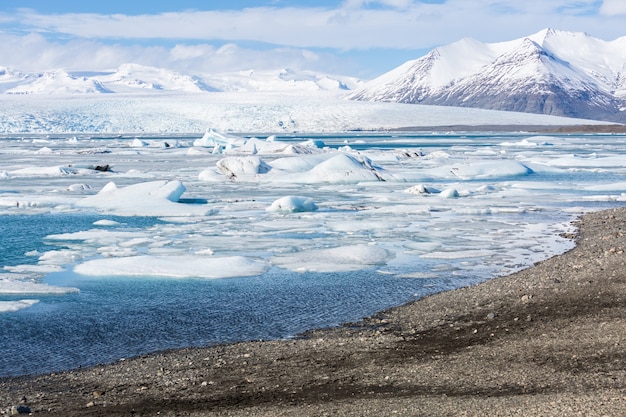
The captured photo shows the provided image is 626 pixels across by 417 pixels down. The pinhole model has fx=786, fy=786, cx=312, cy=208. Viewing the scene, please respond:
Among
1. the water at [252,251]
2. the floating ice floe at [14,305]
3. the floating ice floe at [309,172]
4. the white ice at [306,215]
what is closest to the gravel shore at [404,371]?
the water at [252,251]

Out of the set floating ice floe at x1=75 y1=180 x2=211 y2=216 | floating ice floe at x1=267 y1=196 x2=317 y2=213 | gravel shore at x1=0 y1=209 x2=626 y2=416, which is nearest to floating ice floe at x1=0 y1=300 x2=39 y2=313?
gravel shore at x1=0 y1=209 x2=626 y2=416

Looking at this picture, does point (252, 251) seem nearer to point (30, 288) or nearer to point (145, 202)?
point (30, 288)

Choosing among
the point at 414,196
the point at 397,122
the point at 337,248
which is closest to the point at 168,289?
the point at 337,248

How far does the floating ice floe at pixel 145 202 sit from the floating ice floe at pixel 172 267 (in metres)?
5.51

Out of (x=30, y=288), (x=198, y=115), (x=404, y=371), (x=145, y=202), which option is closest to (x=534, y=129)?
(x=198, y=115)

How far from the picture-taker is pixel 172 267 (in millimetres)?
9375

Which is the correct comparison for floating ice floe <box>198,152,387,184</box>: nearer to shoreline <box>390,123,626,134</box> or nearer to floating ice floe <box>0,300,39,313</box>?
floating ice floe <box>0,300,39,313</box>

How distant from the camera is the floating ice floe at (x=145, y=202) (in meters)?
15.4

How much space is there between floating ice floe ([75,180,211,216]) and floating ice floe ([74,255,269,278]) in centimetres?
551

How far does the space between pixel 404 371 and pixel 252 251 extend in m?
→ 5.72

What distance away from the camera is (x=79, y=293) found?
26.9ft

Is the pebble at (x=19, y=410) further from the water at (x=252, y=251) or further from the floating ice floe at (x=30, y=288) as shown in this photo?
the floating ice floe at (x=30, y=288)

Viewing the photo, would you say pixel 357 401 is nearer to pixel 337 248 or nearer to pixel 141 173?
pixel 337 248

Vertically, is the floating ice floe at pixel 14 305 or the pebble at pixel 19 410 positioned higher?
the pebble at pixel 19 410
